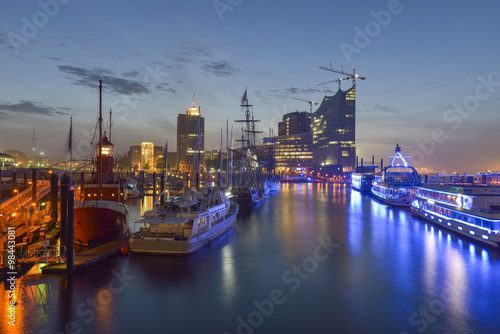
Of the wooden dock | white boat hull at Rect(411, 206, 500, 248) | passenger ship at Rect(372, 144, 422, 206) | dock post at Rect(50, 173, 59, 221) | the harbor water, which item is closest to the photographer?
the harbor water

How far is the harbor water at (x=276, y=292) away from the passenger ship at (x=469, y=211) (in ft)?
5.95

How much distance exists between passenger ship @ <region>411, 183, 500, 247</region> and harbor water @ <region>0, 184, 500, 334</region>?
5.95ft

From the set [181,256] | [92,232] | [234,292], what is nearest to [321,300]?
[234,292]

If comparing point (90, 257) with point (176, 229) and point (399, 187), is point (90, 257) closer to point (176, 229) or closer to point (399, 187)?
point (176, 229)

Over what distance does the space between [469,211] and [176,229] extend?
105 ft

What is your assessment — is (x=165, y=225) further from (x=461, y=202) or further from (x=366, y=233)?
(x=461, y=202)

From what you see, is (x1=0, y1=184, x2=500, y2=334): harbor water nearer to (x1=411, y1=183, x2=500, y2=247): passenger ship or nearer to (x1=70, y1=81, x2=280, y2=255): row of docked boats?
(x1=70, y1=81, x2=280, y2=255): row of docked boats

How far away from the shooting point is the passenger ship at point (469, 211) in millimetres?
32562

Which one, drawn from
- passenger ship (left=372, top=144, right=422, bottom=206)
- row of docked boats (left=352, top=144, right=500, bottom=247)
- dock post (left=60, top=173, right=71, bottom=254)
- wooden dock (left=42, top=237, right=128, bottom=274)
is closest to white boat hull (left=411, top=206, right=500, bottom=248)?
row of docked boats (left=352, top=144, right=500, bottom=247)

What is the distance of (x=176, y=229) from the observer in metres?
30.6

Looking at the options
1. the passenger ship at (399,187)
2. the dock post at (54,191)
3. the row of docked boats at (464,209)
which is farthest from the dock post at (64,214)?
the passenger ship at (399,187)

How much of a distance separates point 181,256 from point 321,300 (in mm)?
13554

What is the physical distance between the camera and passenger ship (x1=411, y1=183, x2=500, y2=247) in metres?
32.6

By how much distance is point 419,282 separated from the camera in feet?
80.3
